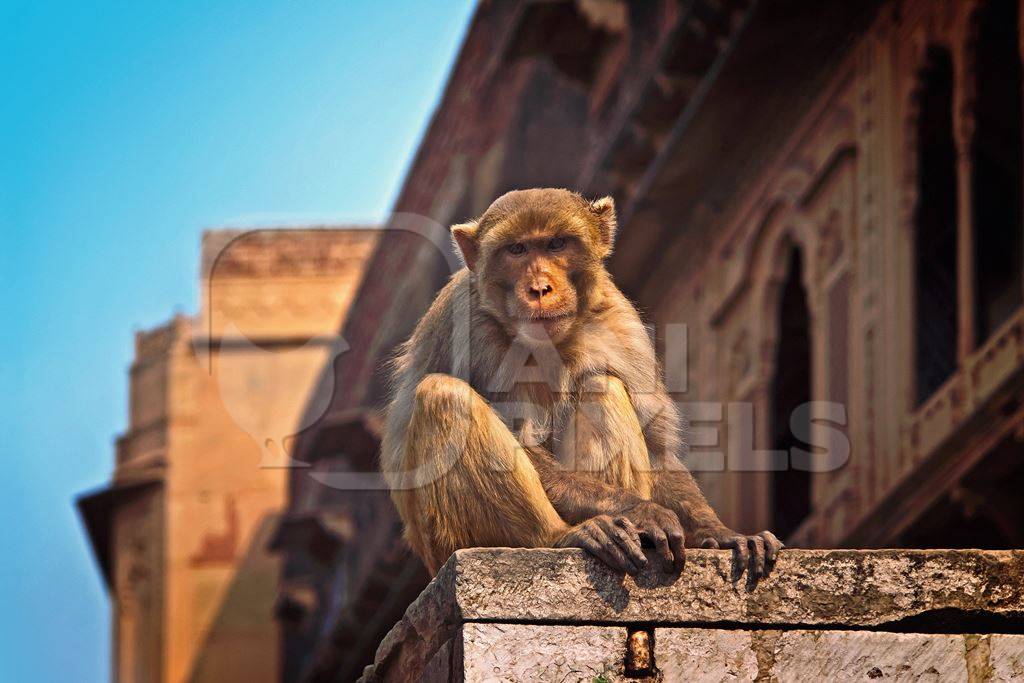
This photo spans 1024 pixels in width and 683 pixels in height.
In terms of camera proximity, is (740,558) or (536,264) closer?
(740,558)

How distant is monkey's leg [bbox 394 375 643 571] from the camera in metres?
6.16

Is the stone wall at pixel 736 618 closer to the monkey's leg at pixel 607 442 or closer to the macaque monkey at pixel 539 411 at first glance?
the macaque monkey at pixel 539 411

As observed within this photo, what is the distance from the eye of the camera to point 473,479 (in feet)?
20.2

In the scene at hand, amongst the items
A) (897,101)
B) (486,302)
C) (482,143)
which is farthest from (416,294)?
(486,302)

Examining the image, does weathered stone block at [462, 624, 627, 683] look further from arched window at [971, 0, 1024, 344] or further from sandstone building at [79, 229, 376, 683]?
sandstone building at [79, 229, 376, 683]

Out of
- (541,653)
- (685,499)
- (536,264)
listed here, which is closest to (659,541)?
(541,653)

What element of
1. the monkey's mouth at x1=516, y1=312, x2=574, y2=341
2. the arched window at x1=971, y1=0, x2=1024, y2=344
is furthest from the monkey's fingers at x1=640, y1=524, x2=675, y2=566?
the arched window at x1=971, y1=0, x2=1024, y2=344

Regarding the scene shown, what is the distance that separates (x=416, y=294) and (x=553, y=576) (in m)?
17.4

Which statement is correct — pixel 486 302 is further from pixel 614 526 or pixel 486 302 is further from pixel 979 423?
pixel 979 423

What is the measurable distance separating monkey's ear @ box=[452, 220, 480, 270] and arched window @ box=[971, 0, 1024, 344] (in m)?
4.74

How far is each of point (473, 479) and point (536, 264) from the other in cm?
95

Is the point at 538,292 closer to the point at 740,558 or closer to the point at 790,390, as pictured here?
the point at 740,558

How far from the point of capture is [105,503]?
30609mm

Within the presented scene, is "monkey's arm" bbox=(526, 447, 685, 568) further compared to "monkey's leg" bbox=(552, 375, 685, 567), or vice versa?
"monkey's leg" bbox=(552, 375, 685, 567)
